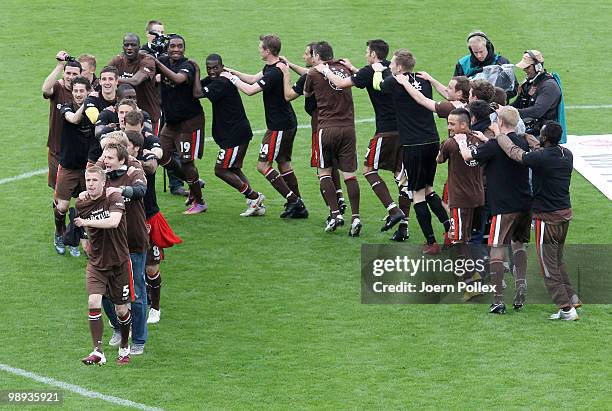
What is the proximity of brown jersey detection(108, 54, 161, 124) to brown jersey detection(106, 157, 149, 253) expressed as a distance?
170 inches

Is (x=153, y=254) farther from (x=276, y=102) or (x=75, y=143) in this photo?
(x=276, y=102)

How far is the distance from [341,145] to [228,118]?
67.7 inches

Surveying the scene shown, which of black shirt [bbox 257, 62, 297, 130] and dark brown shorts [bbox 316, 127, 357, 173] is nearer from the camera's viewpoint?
dark brown shorts [bbox 316, 127, 357, 173]

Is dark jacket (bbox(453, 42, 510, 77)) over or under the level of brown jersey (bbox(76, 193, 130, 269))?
over

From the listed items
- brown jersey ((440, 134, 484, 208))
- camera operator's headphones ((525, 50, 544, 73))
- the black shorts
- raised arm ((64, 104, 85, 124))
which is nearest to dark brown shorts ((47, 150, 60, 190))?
raised arm ((64, 104, 85, 124))

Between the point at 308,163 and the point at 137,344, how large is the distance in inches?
289

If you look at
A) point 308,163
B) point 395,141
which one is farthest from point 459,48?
point 395,141

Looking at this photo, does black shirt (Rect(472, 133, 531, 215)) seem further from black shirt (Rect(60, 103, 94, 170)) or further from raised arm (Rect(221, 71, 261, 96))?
black shirt (Rect(60, 103, 94, 170))

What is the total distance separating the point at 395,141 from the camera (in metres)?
16.1

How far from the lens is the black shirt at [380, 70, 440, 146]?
14945 millimetres

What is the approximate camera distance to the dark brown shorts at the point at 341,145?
16094 mm

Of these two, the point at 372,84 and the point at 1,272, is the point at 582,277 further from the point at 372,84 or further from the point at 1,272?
the point at 1,272

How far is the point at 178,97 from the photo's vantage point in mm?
17094

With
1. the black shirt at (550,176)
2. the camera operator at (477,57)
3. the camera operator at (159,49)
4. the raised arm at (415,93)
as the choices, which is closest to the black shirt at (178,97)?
the camera operator at (159,49)
